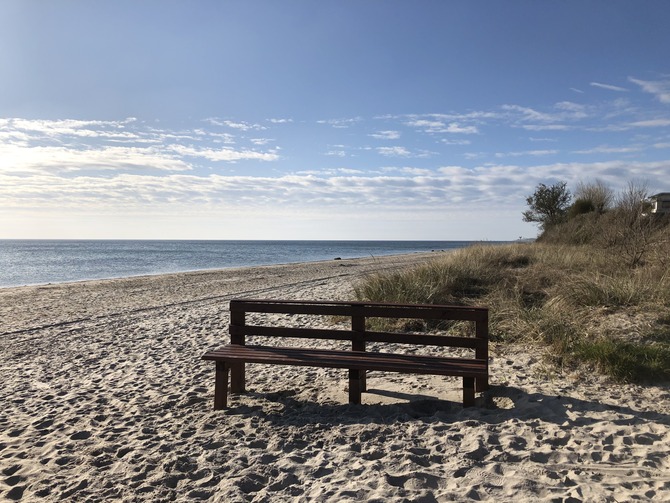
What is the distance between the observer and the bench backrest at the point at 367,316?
4977 mm

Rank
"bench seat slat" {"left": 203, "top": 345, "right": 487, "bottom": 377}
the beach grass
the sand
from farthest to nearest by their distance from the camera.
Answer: the beach grass, "bench seat slat" {"left": 203, "top": 345, "right": 487, "bottom": 377}, the sand

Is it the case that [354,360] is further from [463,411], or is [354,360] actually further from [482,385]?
[482,385]

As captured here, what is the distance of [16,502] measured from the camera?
129 inches

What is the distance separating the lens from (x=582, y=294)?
7984mm

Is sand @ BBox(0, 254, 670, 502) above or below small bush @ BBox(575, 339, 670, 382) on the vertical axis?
below

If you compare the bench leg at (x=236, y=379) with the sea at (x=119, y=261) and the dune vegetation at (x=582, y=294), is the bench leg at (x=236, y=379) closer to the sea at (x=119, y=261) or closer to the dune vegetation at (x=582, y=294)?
the dune vegetation at (x=582, y=294)

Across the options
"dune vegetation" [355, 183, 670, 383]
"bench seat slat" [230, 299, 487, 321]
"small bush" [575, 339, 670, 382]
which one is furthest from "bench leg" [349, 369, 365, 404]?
"small bush" [575, 339, 670, 382]

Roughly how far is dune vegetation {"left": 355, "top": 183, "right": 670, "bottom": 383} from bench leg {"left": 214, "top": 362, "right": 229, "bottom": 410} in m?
3.82

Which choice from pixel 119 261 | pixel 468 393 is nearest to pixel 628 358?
pixel 468 393

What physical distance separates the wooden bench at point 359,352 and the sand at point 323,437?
10.5 inches

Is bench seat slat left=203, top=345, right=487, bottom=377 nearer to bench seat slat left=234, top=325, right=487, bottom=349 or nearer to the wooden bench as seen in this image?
the wooden bench

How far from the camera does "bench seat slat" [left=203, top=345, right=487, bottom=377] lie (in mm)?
4668

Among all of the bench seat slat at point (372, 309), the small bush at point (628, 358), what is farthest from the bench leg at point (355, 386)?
the small bush at point (628, 358)

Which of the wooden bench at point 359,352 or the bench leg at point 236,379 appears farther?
the bench leg at point 236,379
